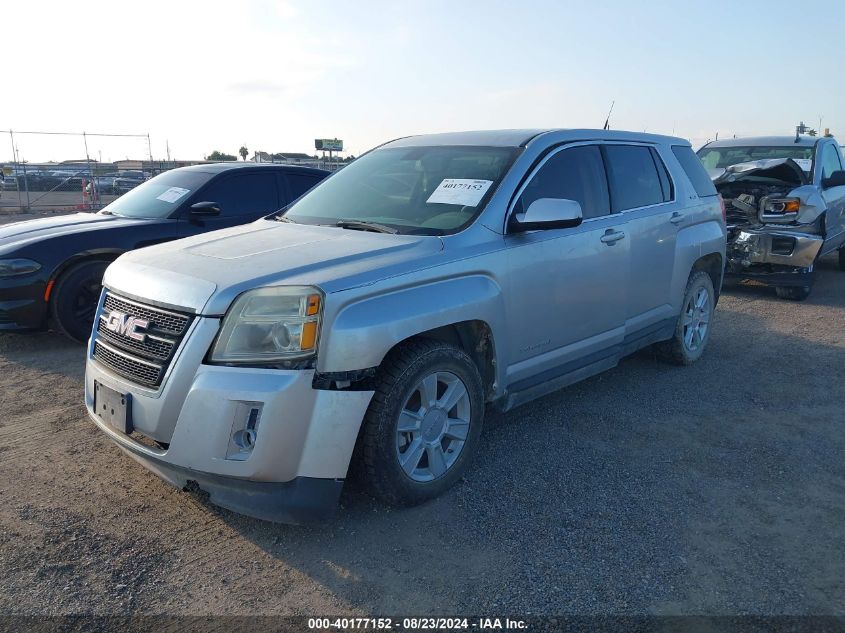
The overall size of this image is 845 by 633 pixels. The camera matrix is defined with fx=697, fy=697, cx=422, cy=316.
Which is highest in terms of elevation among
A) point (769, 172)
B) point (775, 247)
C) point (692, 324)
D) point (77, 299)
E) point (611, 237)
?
point (769, 172)

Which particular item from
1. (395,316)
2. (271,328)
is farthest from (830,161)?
(271,328)

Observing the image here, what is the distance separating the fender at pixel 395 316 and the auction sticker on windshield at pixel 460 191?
524 mm

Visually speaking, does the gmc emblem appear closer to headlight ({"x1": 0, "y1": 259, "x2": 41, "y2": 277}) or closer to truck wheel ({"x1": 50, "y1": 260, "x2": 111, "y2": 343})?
truck wheel ({"x1": 50, "y1": 260, "x2": 111, "y2": 343})

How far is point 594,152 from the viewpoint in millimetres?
4688

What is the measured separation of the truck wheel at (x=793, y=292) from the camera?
8438 millimetres

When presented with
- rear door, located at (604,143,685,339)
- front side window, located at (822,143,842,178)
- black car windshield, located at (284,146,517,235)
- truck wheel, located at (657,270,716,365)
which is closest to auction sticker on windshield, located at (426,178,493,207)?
black car windshield, located at (284,146,517,235)

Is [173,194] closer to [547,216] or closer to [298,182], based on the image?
[298,182]

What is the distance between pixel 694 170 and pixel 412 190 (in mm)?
2897

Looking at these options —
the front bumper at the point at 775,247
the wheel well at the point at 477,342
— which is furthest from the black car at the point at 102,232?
the front bumper at the point at 775,247

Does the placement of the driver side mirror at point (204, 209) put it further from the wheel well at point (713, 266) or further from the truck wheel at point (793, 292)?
the truck wheel at point (793, 292)

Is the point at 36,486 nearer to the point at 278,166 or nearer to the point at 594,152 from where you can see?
the point at 594,152

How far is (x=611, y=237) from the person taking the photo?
4531 mm

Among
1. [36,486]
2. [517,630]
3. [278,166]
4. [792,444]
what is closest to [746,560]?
[517,630]

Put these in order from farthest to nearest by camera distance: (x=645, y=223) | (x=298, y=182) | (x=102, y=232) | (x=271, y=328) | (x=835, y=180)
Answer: (x=835, y=180), (x=298, y=182), (x=102, y=232), (x=645, y=223), (x=271, y=328)
